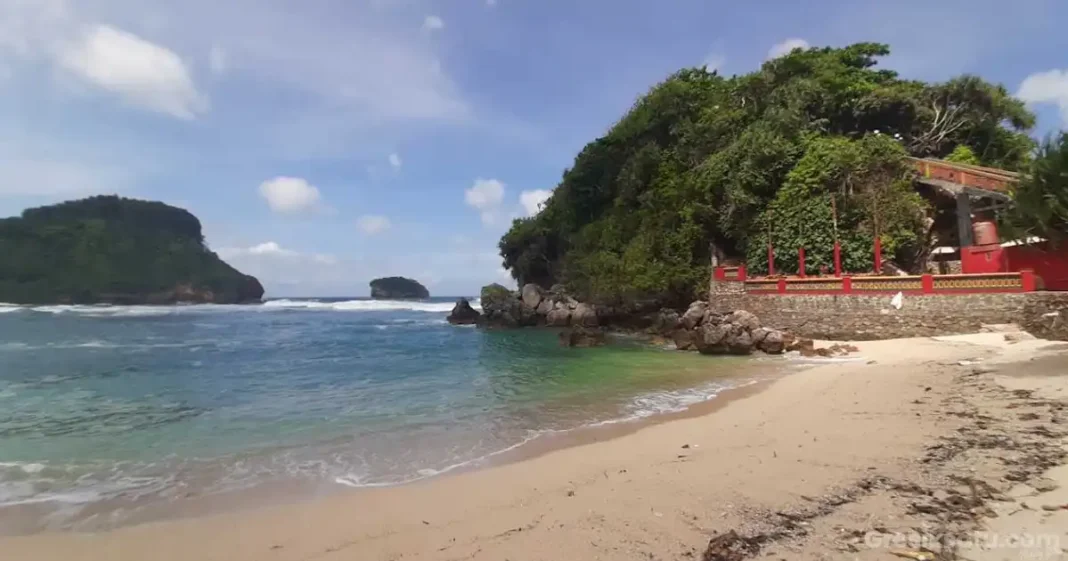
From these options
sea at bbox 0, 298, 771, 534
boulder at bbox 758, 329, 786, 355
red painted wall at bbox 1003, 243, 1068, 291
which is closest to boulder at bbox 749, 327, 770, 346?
boulder at bbox 758, 329, 786, 355

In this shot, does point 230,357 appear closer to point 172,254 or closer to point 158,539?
point 158,539

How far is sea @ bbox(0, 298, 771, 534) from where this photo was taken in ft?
20.3

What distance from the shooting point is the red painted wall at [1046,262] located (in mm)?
14922

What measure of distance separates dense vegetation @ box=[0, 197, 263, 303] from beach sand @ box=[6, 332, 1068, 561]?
324ft

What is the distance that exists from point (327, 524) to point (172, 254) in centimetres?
11022

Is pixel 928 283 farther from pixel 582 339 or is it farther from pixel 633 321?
pixel 633 321

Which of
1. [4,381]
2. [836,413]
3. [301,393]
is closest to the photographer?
[836,413]

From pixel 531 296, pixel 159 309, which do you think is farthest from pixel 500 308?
pixel 159 309

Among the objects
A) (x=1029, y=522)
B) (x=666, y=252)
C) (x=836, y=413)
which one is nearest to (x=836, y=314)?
(x=666, y=252)

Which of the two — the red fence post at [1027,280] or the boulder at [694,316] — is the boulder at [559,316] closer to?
the boulder at [694,316]

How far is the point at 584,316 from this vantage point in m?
31.3

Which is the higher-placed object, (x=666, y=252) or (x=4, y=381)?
(x=666, y=252)

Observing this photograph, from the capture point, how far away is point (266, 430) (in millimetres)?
9031

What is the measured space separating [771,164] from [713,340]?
911 centimetres
